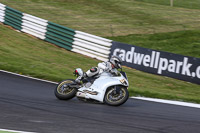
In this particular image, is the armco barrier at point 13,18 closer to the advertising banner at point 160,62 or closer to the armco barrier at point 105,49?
the armco barrier at point 105,49

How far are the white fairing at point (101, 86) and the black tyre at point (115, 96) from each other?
0.41ft

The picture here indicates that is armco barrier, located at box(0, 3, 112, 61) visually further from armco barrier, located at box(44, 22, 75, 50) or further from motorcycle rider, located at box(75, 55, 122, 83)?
motorcycle rider, located at box(75, 55, 122, 83)

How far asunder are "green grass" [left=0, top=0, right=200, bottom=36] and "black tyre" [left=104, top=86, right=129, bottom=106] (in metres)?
16.5

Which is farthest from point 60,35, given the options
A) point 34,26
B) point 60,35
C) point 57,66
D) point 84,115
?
point 84,115

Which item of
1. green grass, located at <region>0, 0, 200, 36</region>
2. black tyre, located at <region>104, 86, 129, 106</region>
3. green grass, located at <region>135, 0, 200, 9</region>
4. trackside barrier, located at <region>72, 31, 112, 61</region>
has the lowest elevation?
black tyre, located at <region>104, 86, 129, 106</region>

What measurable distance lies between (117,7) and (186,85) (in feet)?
74.2

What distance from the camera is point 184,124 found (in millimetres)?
8469

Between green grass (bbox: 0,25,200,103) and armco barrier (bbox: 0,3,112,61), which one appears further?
armco barrier (bbox: 0,3,112,61)

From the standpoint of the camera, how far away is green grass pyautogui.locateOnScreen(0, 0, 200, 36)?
2864 cm

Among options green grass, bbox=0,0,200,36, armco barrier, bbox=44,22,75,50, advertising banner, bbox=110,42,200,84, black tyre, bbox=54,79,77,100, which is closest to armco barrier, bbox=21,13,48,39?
armco barrier, bbox=44,22,75,50

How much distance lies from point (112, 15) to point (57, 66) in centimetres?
1719

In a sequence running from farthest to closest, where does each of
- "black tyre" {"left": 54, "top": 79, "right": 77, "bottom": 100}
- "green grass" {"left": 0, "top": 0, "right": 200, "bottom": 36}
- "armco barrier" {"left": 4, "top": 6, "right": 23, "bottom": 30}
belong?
"green grass" {"left": 0, "top": 0, "right": 200, "bottom": 36}
"armco barrier" {"left": 4, "top": 6, "right": 23, "bottom": 30}
"black tyre" {"left": 54, "top": 79, "right": 77, "bottom": 100}

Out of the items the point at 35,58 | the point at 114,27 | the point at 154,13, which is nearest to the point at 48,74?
the point at 35,58

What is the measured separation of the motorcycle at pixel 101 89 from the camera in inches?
399
